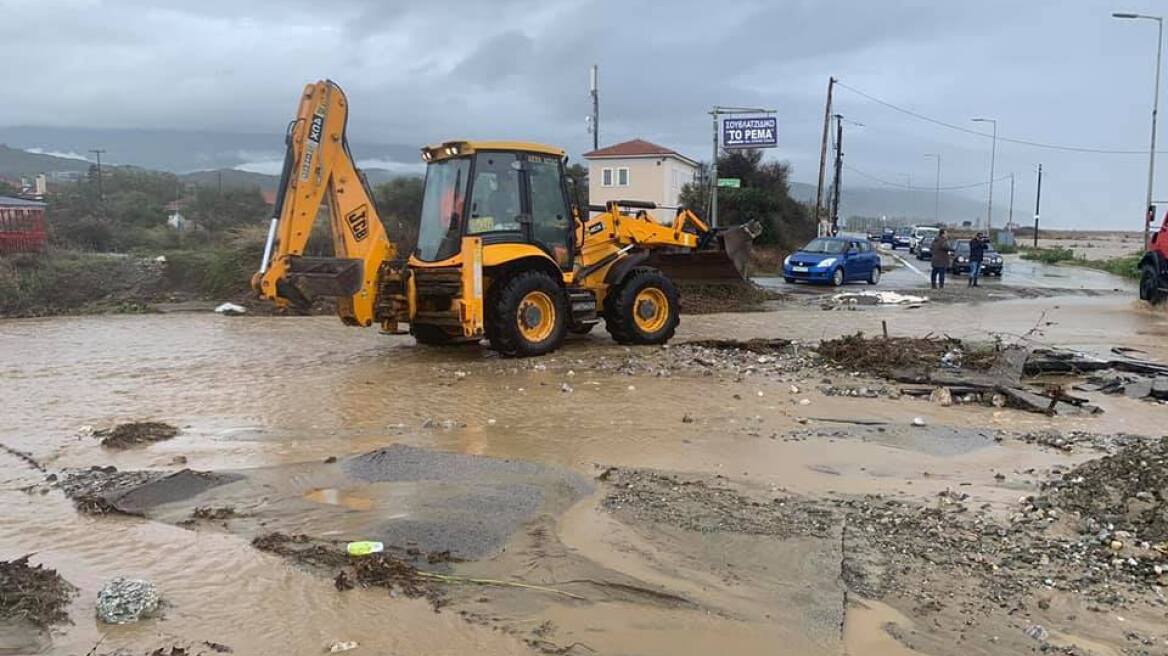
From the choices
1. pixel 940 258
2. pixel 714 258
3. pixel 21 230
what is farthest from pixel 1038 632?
pixel 21 230

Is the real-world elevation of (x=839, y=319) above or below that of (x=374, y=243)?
below

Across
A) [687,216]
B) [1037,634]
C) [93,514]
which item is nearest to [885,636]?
[1037,634]

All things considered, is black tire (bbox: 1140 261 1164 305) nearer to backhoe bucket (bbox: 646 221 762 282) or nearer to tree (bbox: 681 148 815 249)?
backhoe bucket (bbox: 646 221 762 282)

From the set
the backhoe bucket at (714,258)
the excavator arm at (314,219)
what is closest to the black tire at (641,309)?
the backhoe bucket at (714,258)

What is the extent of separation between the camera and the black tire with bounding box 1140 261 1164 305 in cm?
2161

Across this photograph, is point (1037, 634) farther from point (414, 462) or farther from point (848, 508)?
point (414, 462)

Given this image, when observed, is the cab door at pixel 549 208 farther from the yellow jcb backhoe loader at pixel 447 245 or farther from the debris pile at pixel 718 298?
the debris pile at pixel 718 298

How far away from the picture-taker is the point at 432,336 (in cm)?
1333

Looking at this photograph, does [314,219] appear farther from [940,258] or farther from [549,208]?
[940,258]

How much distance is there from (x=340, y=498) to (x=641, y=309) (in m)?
8.23

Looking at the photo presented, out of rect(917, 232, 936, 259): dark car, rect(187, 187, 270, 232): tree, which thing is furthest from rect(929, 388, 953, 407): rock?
rect(917, 232, 936, 259): dark car

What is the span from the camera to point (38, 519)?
18.4ft

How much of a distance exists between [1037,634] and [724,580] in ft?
4.81

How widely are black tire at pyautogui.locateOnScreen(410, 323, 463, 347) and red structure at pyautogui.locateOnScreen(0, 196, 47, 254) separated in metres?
15.0
